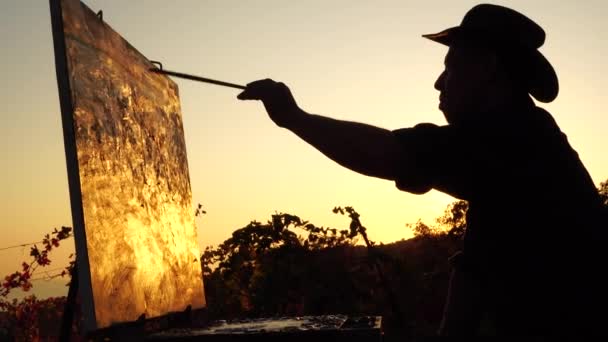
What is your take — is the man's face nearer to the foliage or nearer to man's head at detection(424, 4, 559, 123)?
man's head at detection(424, 4, 559, 123)

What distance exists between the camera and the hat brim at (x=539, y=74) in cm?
160

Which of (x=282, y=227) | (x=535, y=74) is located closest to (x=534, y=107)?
(x=535, y=74)

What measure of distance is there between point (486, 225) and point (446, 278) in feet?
27.0

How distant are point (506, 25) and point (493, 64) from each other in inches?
4.6

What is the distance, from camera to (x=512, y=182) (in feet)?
4.52

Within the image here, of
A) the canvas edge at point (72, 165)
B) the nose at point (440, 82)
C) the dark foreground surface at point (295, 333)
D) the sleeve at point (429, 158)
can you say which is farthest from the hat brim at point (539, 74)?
the canvas edge at point (72, 165)

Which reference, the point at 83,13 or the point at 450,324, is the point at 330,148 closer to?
the point at 450,324

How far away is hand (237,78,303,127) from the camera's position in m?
1.54

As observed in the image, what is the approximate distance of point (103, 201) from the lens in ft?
7.95

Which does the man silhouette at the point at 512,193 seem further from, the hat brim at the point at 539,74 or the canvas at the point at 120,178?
the canvas at the point at 120,178

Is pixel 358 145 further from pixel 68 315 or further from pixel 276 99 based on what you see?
pixel 68 315

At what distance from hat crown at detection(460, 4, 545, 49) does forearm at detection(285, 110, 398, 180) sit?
1.49ft

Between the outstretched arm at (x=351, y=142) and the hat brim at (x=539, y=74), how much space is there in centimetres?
42

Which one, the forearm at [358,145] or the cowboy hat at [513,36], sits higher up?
the cowboy hat at [513,36]
